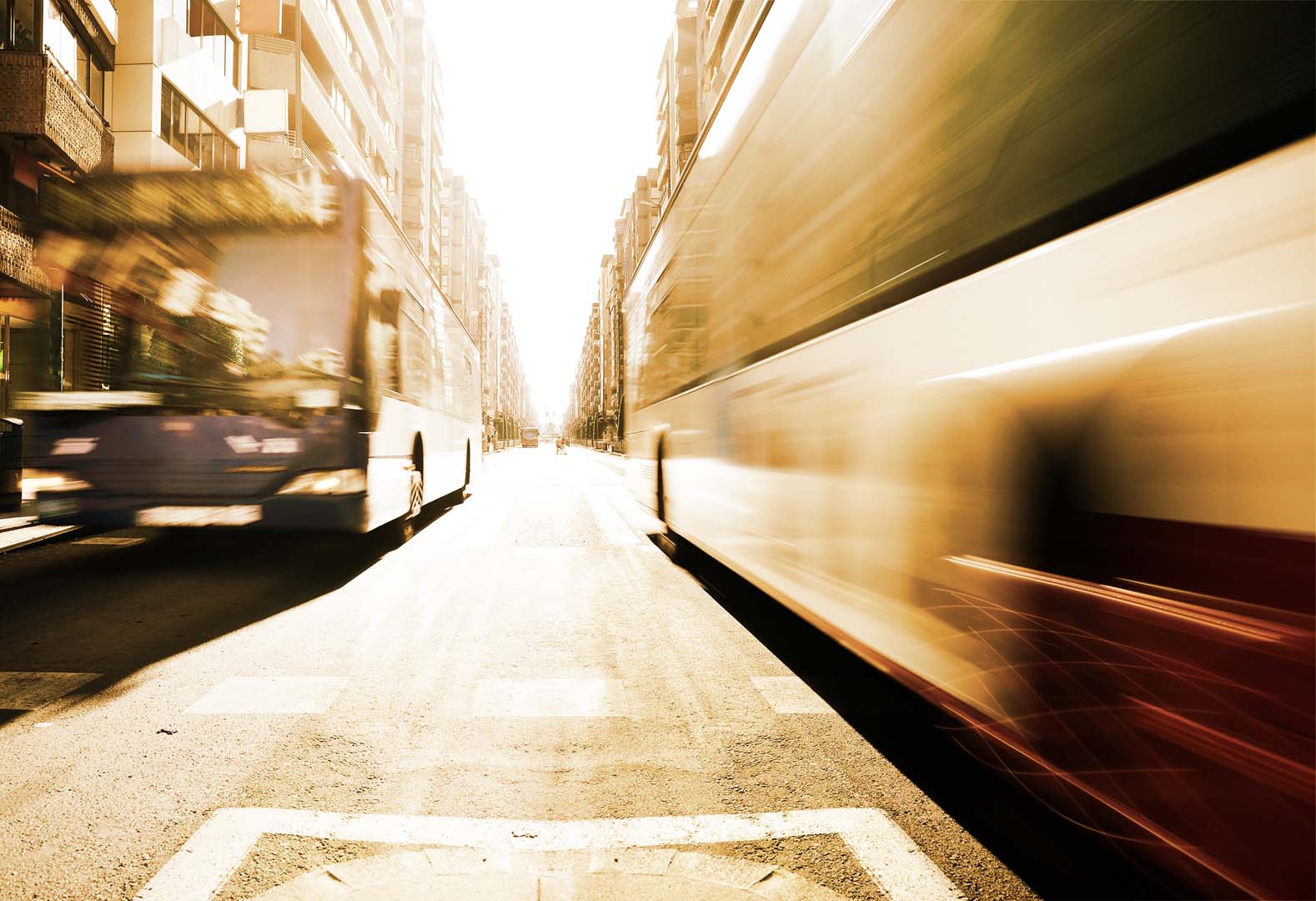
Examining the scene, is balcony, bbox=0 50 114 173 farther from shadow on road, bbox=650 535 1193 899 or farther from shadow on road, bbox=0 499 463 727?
shadow on road, bbox=650 535 1193 899

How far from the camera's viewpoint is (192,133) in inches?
934

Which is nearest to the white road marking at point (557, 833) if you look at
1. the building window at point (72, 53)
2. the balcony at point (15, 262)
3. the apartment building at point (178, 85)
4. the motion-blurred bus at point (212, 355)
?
the motion-blurred bus at point (212, 355)

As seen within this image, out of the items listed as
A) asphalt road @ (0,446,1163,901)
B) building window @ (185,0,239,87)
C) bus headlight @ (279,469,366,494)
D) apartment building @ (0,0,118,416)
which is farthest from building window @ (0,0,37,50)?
bus headlight @ (279,469,366,494)

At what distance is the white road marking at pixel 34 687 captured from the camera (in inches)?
146

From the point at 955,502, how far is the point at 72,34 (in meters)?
24.2

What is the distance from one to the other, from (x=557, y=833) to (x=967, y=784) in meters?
1.54

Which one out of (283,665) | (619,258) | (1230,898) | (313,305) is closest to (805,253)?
(1230,898)

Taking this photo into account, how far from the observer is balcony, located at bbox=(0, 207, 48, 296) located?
16828 mm

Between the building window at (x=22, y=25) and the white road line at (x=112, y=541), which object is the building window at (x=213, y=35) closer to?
the building window at (x=22, y=25)

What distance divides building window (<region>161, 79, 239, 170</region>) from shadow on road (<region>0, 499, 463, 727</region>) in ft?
51.7

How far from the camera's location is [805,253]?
423 centimetres

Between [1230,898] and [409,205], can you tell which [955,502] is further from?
[409,205]

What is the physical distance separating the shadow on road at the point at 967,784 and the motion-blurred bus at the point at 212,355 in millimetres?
4050

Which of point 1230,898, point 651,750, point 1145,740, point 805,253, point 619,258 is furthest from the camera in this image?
point 619,258
